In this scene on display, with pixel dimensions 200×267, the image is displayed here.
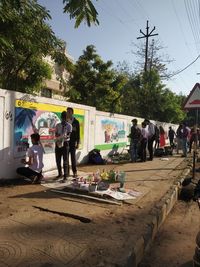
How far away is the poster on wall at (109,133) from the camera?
14.3 metres

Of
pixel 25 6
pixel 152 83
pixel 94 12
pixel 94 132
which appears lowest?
pixel 94 132

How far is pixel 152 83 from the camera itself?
3045cm

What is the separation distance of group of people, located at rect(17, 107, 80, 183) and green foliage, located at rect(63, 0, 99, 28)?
5394 millimetres

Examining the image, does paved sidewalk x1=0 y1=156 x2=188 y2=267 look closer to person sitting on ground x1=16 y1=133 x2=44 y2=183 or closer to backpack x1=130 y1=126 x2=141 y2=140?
person sitting on ground x1=16 y1=133 x2=44 y2=183

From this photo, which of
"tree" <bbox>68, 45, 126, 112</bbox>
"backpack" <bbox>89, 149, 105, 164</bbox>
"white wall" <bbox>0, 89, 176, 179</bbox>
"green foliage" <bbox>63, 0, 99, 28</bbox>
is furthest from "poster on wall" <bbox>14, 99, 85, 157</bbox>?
"tree" <bbox>68, 45, 126, 112</bbox>

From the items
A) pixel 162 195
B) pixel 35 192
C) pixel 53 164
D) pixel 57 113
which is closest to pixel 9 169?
pixel 35 192

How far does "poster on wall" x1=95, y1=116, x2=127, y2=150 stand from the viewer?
46.9 feet

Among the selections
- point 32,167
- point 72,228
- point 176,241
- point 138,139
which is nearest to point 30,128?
point 32,167

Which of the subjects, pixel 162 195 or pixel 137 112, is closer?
pixel 162 195

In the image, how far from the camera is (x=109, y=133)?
50.7ft

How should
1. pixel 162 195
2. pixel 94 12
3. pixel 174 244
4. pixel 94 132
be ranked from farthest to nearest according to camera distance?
1. pixel 94 132
2. pixel 162 195
3. pixel 174 244
4. pixel 94 12

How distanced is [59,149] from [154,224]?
378cm

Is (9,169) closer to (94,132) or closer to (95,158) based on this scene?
(95,158)

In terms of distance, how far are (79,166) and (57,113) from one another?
2.27 m
